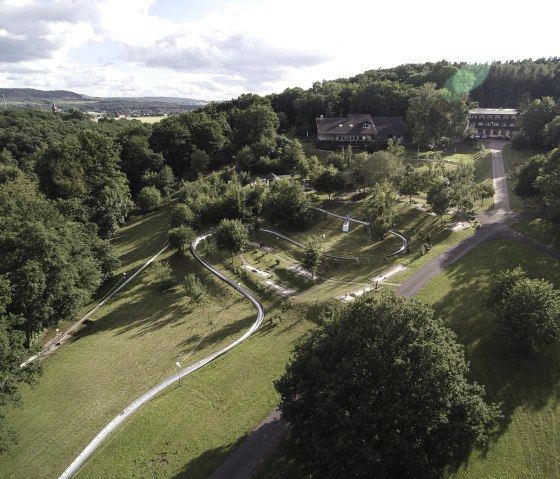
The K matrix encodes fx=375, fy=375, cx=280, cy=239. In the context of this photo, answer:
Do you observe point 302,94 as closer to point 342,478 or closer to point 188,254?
point 188,254

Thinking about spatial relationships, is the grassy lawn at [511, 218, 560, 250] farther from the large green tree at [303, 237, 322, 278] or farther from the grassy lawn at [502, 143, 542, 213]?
the large green tree at [303, 237, 322, 278]

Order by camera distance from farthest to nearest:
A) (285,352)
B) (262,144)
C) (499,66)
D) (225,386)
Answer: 1. (499,66)
2. (262,144)
3. (285,352)
4. (225,386)

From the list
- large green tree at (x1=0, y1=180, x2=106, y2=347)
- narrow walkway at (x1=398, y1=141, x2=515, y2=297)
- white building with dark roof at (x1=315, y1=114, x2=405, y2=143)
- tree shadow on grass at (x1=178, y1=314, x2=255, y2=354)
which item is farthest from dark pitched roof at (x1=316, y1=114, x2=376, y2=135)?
large green tree at (x1=0, y1=180, x2=106, y2=347)

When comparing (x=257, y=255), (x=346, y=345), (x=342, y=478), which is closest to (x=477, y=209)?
(x=257, y=255)

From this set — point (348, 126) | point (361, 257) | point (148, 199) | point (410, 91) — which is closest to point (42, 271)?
point (361, 257)

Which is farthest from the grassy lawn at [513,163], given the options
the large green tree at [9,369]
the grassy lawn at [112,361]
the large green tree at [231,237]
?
the large green tree at [9,369]
